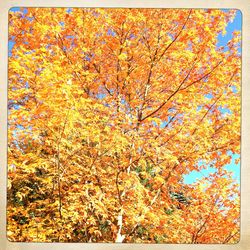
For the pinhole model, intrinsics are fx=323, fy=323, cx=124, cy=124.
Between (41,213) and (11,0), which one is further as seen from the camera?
(41,213)

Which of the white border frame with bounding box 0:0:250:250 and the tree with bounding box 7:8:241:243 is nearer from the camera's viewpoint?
the white border frame with bounding box 0:0:250:250

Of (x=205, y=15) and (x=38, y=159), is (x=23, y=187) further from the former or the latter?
(x=205, y=15)

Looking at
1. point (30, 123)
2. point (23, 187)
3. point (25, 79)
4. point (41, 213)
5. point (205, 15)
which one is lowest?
point (41, 213)

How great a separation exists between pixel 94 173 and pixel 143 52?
2.61ft

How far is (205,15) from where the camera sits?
1935 mm

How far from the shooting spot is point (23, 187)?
198 centimetres

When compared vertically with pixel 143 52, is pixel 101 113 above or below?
below

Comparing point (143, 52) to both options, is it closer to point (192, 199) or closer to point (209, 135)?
point (209, 135)

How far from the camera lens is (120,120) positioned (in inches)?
76.5

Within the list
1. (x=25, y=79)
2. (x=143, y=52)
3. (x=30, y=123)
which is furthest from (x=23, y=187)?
(x=143, y=52)

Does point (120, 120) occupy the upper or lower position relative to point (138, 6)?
lower

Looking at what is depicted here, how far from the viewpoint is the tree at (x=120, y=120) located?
76.4 inches

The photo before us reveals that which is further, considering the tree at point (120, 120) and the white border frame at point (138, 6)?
the tree at point (120, 120)

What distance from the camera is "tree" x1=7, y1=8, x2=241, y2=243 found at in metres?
1.94
